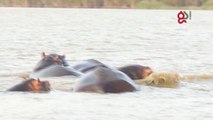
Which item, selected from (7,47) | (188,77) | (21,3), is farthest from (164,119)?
(21,3)

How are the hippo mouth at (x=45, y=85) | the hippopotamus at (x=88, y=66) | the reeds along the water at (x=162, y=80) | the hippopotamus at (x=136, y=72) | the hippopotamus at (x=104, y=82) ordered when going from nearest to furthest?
the hippopotamus at (x=104, y=82)
the hippo mouth at (x=45, y=85)
the reeds along the water at (x=162, y=80)
the hippopotamus at (x=136, y=72)
the hippopotamus at (x=88, y=66)

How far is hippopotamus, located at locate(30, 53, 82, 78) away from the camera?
20047mm

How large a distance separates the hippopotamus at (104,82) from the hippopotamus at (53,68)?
7.24 ft

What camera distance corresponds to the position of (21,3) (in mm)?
100000

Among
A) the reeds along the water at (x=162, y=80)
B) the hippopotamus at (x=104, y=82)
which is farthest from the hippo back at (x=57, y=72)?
the hippopotamus at (x=104, y=82)

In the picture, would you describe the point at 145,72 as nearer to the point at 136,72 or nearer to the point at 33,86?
the point at 136,72

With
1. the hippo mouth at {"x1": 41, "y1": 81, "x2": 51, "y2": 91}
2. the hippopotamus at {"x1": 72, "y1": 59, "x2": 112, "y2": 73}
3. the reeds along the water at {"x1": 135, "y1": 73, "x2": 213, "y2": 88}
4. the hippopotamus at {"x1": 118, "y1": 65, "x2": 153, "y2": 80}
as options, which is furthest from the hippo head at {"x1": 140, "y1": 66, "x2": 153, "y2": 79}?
the hippo mouth at {"x1": 41, "y1": 81, "x2": 51, "y2": 91}

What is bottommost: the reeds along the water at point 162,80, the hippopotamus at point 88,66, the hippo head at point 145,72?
the reeds along the water at point 162,80

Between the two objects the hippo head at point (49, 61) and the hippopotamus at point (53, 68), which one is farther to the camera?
the hippo head at point (49, 61)

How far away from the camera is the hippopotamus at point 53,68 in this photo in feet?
65.8

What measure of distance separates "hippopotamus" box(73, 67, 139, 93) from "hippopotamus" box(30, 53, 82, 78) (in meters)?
2.21

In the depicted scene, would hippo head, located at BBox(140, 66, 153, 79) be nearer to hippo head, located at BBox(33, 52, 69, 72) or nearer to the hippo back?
the hippo back

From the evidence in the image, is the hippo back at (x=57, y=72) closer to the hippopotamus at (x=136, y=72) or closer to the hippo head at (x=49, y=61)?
the hippo head at (x=49, y=61)

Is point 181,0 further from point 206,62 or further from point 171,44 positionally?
point 206,62
